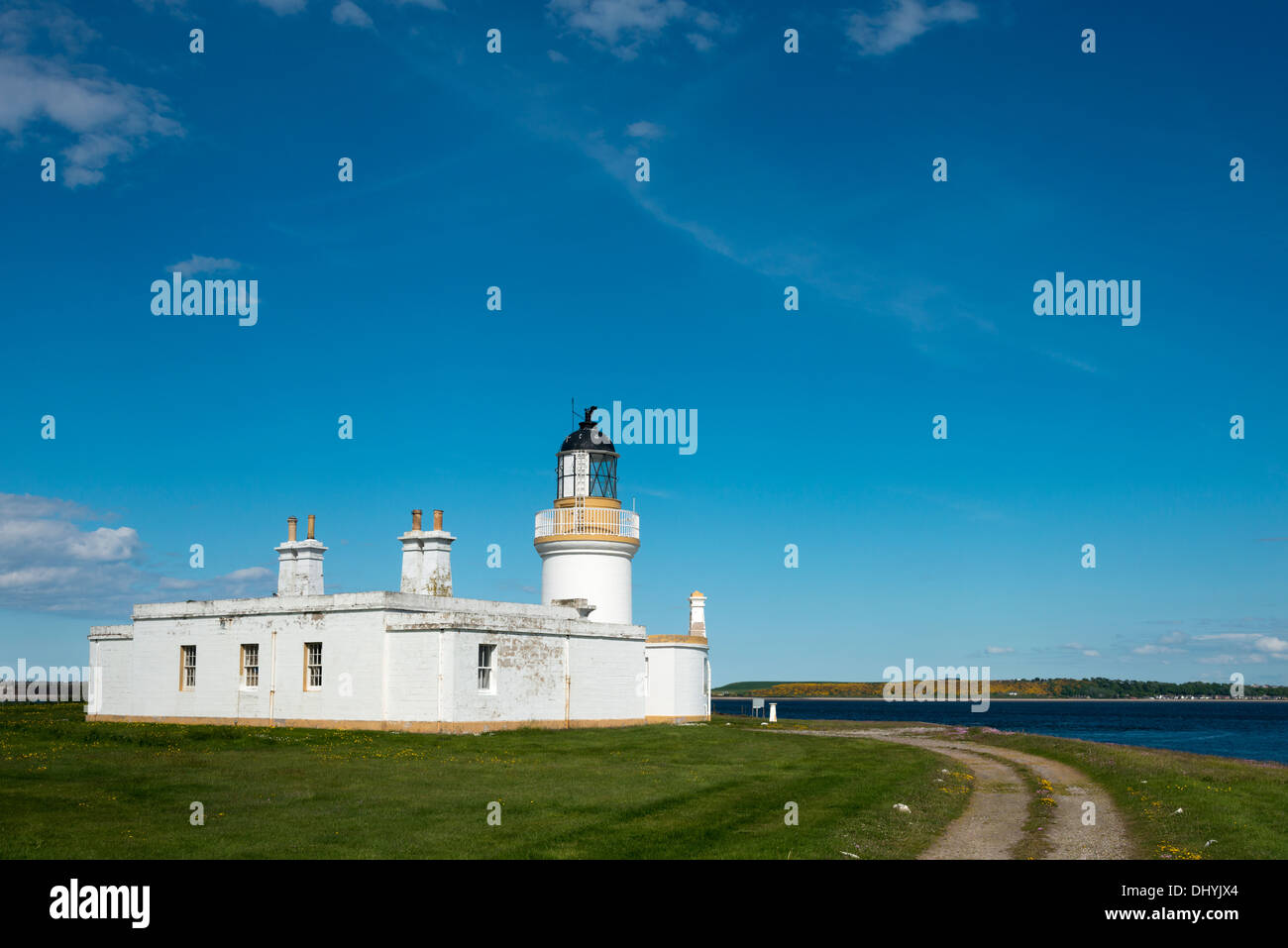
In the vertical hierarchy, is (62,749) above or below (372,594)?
below

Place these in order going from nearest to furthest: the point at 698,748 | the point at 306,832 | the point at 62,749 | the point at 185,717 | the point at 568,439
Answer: the point at 306,832
the point at 62,749
the point at 698,748
the point at 185,717
the point at 568,439

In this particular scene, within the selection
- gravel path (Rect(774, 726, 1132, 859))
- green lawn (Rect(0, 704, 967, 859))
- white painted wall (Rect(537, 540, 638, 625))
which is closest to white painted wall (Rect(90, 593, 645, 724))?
white painted wall (Rect(537, 540, 638, 625))

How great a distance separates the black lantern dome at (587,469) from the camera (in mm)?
42344

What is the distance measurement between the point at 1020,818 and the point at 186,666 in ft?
101

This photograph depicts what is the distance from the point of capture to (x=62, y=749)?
2522 cm

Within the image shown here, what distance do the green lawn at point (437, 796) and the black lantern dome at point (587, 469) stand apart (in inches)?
515

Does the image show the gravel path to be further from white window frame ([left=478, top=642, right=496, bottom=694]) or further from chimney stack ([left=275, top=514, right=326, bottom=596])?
chimney stack ([left=275, top=514, right=326, bottom=596])

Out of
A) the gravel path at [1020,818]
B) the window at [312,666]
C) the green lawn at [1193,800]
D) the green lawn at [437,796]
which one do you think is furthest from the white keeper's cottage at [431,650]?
the green lawn at [1193,800]

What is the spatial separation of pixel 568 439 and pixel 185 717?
17.8 meters

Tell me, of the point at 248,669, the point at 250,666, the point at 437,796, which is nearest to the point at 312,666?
the point at 250,666
